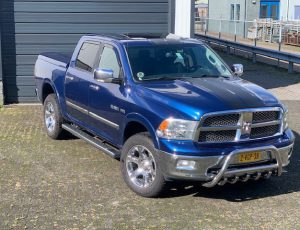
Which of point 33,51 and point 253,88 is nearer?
point 253,88

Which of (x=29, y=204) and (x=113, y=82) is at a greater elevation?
(x=113, y=82)

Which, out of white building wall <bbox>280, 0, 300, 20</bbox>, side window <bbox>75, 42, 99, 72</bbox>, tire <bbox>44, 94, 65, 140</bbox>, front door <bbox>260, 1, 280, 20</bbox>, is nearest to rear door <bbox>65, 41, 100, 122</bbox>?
side window <bbox>75, 42, 99, 72</bbox>

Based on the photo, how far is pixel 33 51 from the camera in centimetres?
1152

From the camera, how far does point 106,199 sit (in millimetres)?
5711

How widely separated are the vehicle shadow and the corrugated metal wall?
6.28m

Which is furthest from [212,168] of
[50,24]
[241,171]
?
[50,24]

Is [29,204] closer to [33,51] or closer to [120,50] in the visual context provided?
[120,50]

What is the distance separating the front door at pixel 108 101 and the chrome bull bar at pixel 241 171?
1.44 meters

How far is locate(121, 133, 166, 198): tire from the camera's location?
5.52 meters

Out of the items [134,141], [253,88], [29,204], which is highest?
[253,88]

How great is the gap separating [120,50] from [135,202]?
1991mm

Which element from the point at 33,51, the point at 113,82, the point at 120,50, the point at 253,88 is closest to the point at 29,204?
the point at 113,82

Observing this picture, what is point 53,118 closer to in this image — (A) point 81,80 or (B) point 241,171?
(A) point 81,80

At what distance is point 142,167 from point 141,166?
0.02 m
